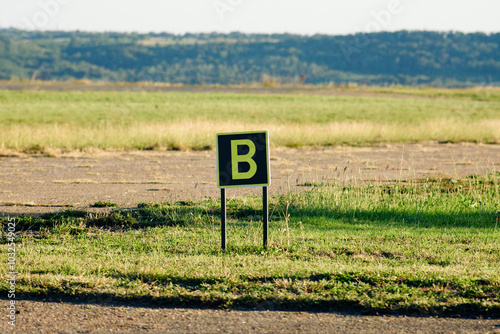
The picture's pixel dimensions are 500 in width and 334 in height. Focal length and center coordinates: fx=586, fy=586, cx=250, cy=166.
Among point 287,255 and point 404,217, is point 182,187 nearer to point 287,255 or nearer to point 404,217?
point 404,217

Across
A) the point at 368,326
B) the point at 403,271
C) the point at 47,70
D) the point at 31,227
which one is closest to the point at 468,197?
the point at 403,271

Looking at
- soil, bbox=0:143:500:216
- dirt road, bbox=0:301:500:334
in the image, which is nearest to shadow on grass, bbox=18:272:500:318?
dirt road, bbox=0:301:500:334

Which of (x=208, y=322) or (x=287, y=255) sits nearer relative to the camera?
(x=208, y=322)

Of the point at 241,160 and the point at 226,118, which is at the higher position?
the point at 241,160

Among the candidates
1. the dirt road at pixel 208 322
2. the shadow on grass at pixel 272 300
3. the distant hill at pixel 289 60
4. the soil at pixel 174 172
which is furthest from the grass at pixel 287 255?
the distant hill at pixel 289 60

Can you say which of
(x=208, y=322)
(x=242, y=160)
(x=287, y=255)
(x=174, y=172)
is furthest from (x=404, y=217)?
(x=174, y=172)

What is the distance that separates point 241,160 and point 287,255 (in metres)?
1.34

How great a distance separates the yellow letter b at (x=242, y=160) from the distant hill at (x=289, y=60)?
126353 millimetres

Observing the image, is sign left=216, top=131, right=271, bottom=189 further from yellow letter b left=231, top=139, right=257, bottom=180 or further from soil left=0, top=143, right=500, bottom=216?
soil left=0, top=143, right=500, bottom=216

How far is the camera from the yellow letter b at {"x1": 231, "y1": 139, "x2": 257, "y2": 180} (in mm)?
7293

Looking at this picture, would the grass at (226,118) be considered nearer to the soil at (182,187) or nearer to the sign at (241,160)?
the soil at (182,187)

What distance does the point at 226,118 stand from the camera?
111ft

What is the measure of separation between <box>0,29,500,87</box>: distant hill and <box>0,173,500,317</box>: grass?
406ft

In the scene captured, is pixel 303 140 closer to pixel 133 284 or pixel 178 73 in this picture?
pixel 133 284
